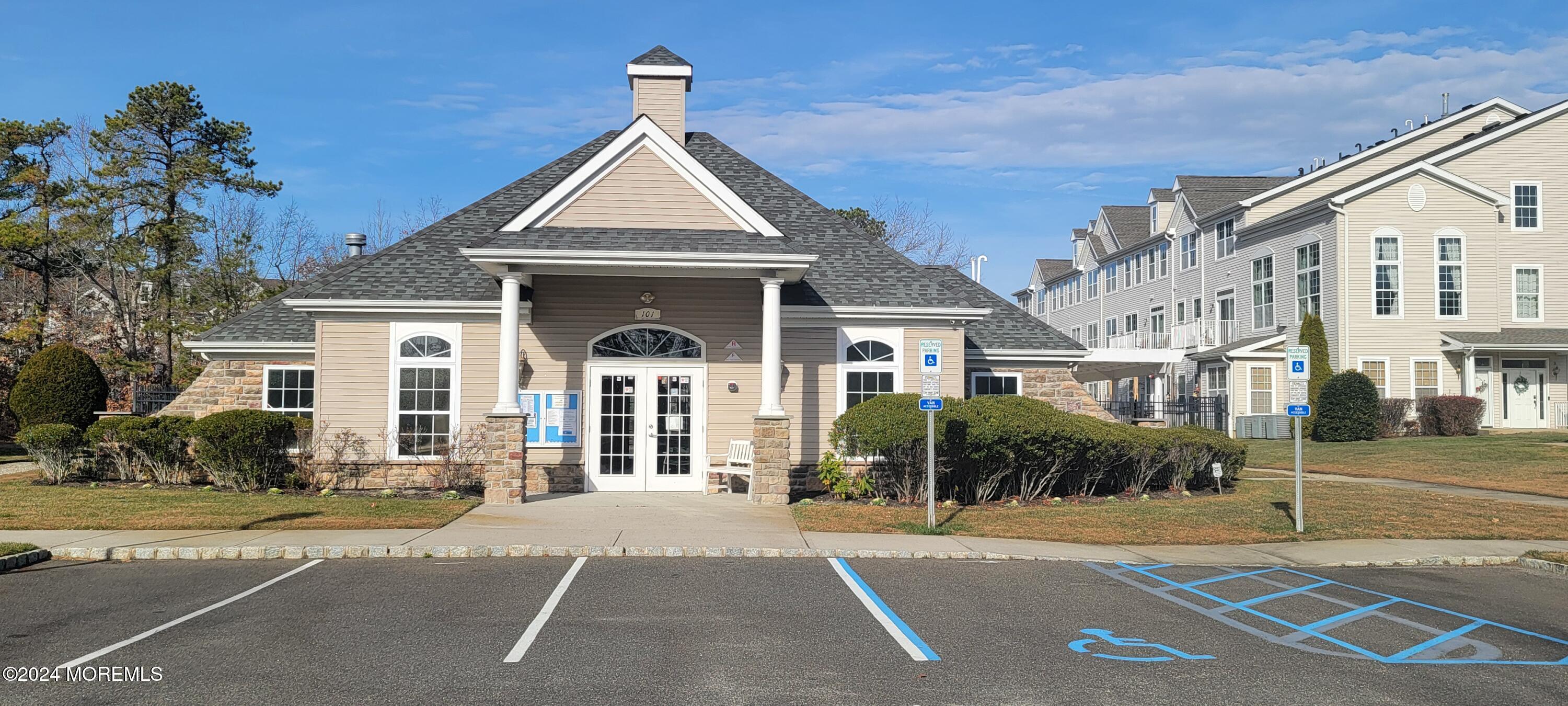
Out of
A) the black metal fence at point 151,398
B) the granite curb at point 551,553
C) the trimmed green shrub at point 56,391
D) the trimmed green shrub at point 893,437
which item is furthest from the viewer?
the black metal fence at point 151,398

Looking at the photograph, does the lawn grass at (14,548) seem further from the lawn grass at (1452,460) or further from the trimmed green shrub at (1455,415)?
the trimmed green shrub at (1455,415)

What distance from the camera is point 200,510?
46.3ft

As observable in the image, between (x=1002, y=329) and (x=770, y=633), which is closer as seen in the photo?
(x=770, y=633)

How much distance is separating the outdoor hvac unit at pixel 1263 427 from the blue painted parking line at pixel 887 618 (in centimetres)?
2747

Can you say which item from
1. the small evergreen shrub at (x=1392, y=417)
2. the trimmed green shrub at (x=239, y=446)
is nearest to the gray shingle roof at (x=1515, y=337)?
the small evergreen shrub at (x=1392, y=417)

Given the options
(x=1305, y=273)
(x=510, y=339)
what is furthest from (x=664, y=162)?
(x=1305, y=273)

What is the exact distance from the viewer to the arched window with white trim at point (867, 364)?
60.5 feet

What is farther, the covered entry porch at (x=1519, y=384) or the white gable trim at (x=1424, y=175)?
the covered entry porch at (x=1519, y=384)

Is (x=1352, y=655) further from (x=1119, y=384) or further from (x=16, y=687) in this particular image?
(x=1119, y=384)

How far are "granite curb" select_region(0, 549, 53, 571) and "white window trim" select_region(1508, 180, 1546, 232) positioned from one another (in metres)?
38.3

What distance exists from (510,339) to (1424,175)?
97.0ft

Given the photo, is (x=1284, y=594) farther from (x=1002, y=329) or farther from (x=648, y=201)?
(x=1002, y=329)

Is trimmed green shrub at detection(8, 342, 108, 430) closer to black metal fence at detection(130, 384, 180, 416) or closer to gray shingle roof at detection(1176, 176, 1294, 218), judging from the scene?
black metal fence at detection(130, 384, 180, 416)

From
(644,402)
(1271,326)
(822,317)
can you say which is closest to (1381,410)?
(1271,326)
